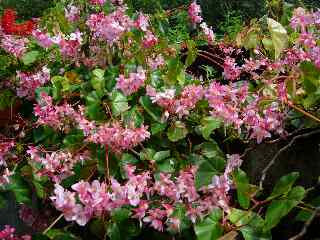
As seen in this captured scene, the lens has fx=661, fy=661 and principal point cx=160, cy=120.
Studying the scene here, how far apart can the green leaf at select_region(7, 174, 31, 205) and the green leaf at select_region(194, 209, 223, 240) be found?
0.53 meters

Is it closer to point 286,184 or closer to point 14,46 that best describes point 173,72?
point 286,184

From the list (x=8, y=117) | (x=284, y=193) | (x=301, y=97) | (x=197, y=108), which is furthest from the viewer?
(x=8, y=117)

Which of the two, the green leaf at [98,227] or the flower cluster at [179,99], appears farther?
the flower cluster at [179,99]

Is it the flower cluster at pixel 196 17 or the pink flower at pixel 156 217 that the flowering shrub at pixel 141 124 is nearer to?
the pink flower at pixel 156 217

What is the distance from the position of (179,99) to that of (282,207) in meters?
0.46

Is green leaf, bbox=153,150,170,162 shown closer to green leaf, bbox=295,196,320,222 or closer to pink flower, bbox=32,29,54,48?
green leaf, bbox=295,196,320,222

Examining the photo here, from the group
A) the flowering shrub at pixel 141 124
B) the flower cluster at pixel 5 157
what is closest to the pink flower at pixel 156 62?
the flowering shrub at pixel 141 124

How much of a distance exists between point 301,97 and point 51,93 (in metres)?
0.74

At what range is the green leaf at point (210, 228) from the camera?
58.1 inches

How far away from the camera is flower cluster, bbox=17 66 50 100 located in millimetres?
2039

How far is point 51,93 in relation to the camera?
197cm

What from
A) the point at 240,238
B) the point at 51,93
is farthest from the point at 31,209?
the point at 240,238

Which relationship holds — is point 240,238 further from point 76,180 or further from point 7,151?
point 7,151

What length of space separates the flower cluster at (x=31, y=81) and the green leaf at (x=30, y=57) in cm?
4
